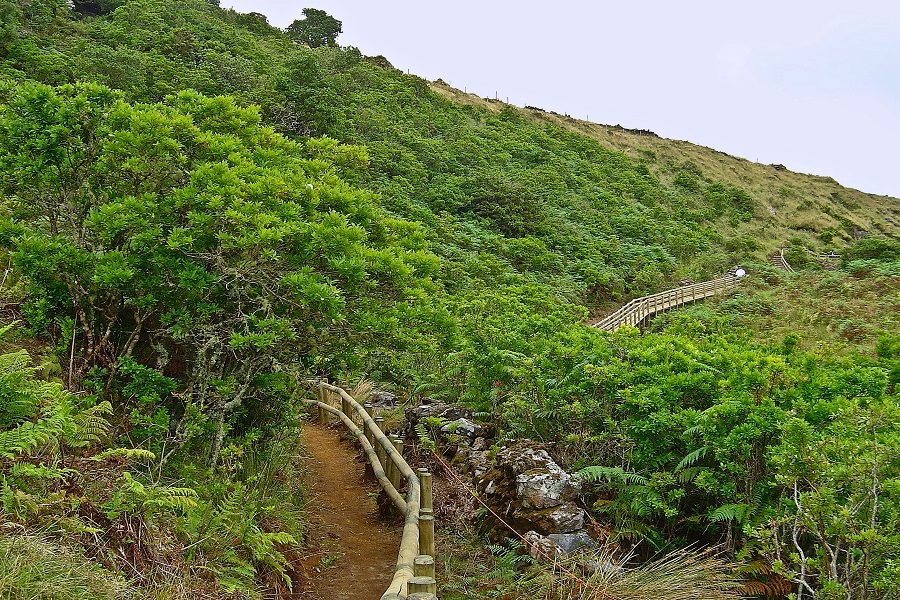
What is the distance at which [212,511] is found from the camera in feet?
15.3

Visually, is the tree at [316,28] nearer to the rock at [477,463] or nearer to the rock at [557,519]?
the rock at [477,463]

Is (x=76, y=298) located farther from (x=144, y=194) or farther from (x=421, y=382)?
(x=421, y=382)

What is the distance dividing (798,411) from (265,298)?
4.70 metres

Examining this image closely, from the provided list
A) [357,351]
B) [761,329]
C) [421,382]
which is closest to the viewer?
[357,351]

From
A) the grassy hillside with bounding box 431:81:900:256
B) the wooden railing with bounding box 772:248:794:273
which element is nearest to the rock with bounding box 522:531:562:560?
the wooden railing with bounding box 772:248:794:273

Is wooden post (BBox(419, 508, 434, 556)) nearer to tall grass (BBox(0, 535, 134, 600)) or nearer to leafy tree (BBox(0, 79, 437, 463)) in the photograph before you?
leafy tree (BBox(0, 79, 437, 463))

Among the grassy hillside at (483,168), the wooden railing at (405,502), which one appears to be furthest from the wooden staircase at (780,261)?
the wooden railing at (405,502)

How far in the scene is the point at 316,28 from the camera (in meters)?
45.4

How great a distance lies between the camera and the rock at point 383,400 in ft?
38.5

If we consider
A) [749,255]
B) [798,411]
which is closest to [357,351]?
[798,411]

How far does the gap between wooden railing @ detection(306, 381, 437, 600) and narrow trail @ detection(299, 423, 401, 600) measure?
35cm

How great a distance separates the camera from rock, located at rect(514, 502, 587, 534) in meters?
5.73

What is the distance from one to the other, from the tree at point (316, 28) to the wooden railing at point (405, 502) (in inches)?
1574

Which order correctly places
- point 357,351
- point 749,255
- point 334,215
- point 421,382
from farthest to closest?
point 749,255 < point 421,382 < point 357,351 < point 334,215
